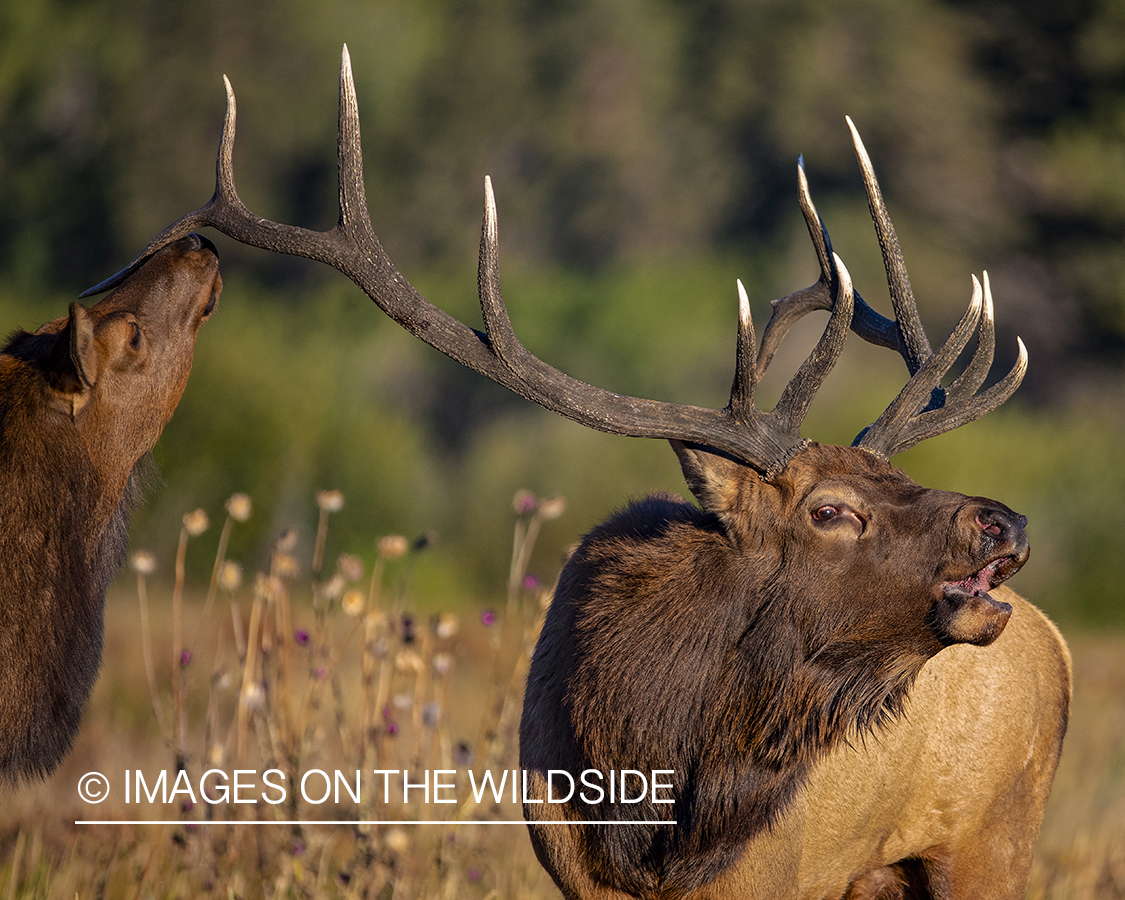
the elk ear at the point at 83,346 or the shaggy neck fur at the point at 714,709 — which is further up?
the elk ear at the point at 83,346

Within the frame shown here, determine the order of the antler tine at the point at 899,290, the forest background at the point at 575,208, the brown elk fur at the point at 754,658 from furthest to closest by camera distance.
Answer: the forest background at the point at 575,208 → the antler tine at the point at 899,290 → the brown elk fur at the point at 754,658

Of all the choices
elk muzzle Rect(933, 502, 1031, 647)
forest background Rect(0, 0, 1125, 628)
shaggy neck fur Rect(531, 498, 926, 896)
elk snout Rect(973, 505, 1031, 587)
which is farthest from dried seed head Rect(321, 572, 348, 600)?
forest background Rect(0, 0, 1125, 628)

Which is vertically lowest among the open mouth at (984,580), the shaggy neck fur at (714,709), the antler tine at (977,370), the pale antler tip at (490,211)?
the shaggy neck fur at (714,709)

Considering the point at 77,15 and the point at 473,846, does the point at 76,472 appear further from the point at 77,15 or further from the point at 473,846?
the point at 77,15

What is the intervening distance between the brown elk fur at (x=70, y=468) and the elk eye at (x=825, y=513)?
184 centimetres

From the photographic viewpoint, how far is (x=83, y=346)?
3.21 m

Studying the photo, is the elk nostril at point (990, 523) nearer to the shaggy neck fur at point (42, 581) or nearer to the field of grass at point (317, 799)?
the field of grass at point (317, 799)

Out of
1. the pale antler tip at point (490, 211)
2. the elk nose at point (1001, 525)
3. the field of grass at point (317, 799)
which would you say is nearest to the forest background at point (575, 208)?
the field of grass at point (317, 799)

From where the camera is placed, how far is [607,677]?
3.33 m

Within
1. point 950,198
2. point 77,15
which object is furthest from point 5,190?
point 950,198

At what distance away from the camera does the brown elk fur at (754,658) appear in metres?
3.21

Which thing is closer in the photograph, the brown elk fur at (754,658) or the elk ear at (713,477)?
the brown elk fur at (754,658)

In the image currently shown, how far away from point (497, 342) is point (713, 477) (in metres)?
0.70

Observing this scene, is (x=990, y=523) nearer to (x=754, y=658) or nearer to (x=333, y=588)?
(x=754, y=658)
